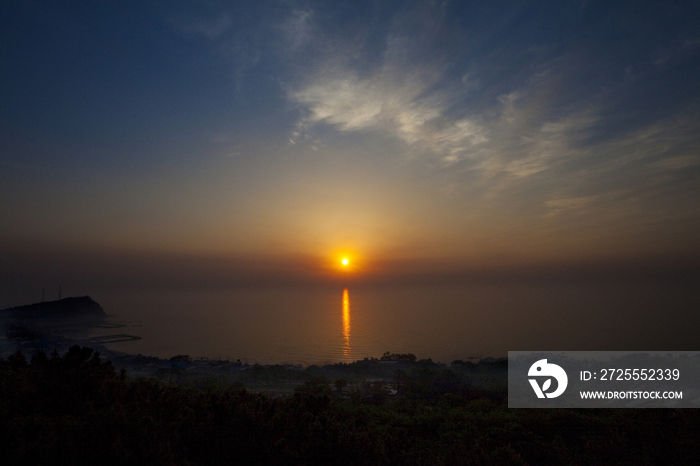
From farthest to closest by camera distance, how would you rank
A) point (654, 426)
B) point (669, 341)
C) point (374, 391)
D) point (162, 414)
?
point (669, 341) < point (374, 391) < point (654, 426) < point (162, 414)

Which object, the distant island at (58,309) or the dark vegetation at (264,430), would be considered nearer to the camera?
the dark vegetation at (264,430)

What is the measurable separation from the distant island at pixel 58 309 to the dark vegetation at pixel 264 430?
83551mm

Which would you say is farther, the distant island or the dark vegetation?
the distant island

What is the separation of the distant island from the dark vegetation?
8355 centimetres

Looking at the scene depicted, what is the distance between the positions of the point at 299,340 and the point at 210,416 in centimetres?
4562

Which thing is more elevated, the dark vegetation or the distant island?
the dark vegetation

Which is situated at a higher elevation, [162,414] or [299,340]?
[162,414]

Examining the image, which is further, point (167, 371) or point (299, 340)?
point (299, 340)

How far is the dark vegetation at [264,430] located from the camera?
17.1 ft

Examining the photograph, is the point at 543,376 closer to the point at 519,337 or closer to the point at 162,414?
the point at 162,414

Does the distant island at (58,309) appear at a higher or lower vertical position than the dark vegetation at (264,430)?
lower

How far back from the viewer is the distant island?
70.4 meters

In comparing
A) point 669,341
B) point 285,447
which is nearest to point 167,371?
point 285,447

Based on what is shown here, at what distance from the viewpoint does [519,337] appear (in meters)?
47.8
